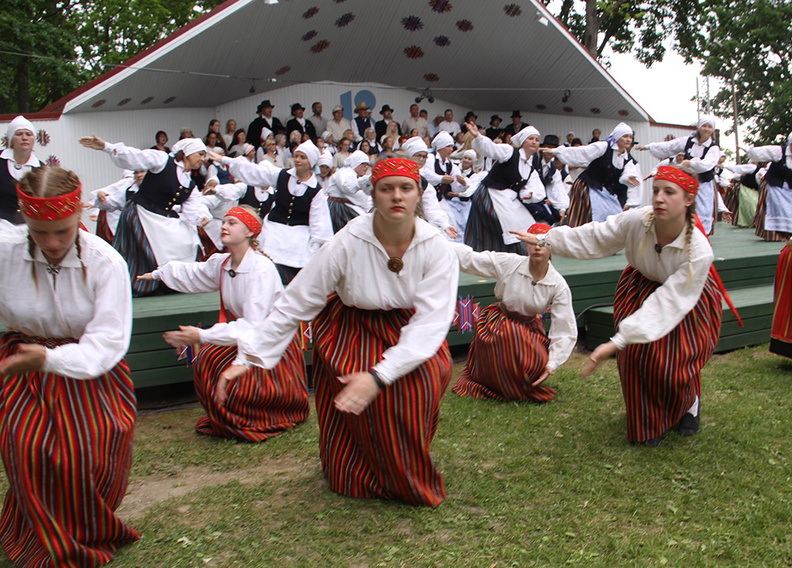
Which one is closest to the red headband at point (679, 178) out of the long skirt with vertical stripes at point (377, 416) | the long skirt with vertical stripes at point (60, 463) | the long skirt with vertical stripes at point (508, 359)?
the long skirt with vertical stripes at point (377, 416)

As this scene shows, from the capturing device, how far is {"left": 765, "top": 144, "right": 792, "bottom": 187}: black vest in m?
9.90

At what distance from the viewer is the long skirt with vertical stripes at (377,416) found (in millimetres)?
3281

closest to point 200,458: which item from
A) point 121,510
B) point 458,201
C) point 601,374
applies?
point 121,510

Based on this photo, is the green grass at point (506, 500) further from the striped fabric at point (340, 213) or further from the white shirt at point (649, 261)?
the striped fabric at point (340, 213)

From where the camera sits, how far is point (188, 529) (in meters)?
3.27

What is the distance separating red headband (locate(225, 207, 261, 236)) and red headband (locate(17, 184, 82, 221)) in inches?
67.6

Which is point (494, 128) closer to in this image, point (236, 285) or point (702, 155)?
point (702, 155)

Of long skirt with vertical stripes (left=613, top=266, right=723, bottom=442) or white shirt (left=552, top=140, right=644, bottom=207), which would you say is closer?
long skirt with vertical stripes (left=613, top=266, right=723, bottom=442)

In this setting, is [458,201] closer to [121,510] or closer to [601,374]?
[601,374]

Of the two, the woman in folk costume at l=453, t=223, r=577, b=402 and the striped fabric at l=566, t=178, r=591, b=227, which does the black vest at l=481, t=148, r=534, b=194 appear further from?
the woman in folk costume at l=453, t=223, r=577, b=402

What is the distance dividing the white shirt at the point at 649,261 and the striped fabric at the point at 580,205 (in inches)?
187

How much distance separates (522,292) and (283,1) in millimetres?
8417

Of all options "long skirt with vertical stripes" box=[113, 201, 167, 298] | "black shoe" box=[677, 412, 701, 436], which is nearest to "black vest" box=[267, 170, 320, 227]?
"long skirt with vertical stripes" box=[113, 201, 167, 298]

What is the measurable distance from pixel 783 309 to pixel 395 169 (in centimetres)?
369
